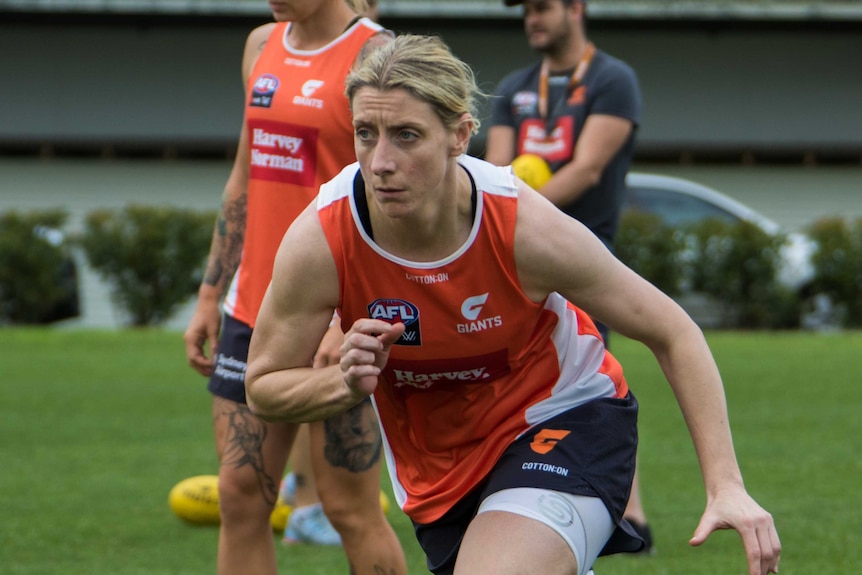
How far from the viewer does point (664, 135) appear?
2367 cm

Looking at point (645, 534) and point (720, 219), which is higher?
point (645, 534)

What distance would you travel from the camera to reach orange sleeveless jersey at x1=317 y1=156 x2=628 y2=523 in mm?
3477

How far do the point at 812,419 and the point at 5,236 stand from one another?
11725mm

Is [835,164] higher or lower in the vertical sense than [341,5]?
lower

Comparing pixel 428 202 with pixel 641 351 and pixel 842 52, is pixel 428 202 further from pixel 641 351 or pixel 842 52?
pixel 842 52

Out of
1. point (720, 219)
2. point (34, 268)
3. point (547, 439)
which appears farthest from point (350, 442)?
point (720, 219)

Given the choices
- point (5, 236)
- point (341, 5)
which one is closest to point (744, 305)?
point (5, 236)

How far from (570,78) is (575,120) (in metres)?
0.21

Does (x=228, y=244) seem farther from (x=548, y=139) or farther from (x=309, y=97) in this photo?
(x=548, y=139)

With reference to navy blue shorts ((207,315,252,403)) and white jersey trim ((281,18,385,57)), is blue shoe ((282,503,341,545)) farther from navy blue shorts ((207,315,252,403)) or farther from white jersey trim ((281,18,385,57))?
white jersey trim ((281,18,385,57))

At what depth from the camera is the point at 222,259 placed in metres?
4.96

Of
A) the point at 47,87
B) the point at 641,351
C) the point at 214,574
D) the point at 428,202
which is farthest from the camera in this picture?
the point at 47,87

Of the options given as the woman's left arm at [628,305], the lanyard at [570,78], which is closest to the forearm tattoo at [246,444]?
the woman's left arm at [628,305]

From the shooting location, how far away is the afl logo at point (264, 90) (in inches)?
180
